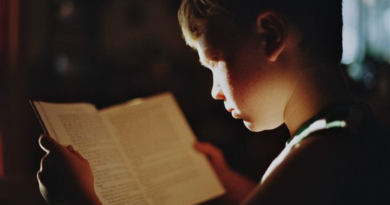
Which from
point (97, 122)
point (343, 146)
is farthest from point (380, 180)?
point (97, 122)

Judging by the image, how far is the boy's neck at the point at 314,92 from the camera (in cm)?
71

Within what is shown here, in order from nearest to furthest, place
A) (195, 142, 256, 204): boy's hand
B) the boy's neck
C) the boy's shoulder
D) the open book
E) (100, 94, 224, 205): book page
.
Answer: the boy's shoulder, the boy's neck, the open book, (100, 94, 224, 205): book page, (195, 142, 256, 204): boy's hand

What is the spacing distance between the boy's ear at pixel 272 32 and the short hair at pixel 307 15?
0.04 feet

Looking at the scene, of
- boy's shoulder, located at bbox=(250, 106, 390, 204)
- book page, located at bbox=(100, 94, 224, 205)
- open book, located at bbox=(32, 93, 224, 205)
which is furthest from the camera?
book page, located at bbox=(100, 94, 224, 205)

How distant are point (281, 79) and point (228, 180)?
0.49m

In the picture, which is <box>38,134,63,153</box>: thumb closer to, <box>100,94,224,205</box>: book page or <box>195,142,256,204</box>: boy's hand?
<box>100,94,224,205</box>: book page

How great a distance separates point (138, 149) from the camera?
0.99 metres

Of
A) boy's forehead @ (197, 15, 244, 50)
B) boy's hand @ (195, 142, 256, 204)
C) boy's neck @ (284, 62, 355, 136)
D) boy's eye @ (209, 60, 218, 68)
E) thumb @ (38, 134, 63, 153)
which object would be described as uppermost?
boy's forehead @ (197, 15, 244, 50)

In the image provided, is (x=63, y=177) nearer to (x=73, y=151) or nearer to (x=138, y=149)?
(x=73, y=151)

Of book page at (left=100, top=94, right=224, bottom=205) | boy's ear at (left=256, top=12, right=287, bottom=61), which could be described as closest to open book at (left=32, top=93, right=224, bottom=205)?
book page at (left=100, top=94, right=224, bottom=205)

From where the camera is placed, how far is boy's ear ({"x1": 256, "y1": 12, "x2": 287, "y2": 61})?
717 mm

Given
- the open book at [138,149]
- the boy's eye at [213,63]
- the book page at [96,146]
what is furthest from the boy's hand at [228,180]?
the boy's eye at [213,63]

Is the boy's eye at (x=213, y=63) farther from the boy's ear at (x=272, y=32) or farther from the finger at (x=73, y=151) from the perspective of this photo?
the finger at (x=73, y=151)

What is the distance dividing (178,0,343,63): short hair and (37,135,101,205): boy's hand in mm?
308
